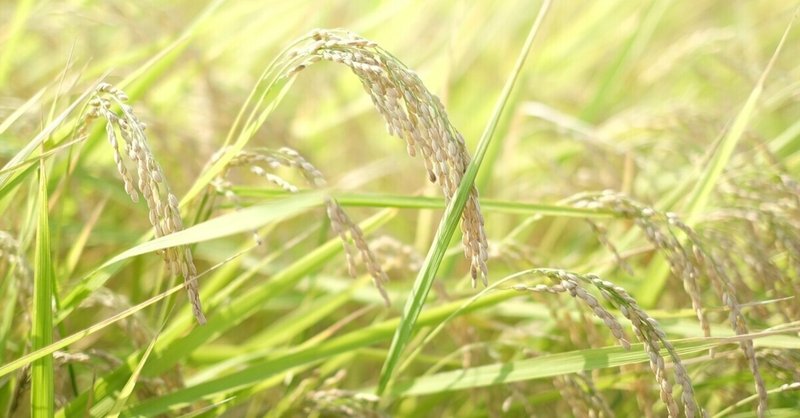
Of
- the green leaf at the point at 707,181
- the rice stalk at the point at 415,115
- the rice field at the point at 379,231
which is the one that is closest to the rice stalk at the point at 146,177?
the rice field at the point at 379,231

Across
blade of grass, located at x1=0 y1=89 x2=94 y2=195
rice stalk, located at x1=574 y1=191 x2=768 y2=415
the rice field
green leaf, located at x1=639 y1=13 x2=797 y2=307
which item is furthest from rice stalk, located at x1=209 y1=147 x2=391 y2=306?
green leaf, located at x1=639 y1=13 x2=797 y2=307

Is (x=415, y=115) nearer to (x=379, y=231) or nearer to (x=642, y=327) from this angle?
(x=642, y=327)

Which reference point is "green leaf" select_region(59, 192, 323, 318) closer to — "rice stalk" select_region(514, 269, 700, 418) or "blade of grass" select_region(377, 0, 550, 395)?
"blade of grass" select_region(377, 0, 550, 395)

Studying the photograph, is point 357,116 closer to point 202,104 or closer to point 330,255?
point 202,104

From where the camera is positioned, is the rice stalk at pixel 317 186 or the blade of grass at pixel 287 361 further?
the blade of grass at pixel 287 361

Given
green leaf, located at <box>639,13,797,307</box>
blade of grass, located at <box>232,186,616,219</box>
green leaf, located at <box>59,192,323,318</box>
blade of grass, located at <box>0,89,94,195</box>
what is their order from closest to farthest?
green leaf, located at <box>59,192,323,318</box>, blade of grass, located at <box>0,89,94,195</box>, blade of grass, located at <box>232,186,616,219</box>, green leaf, located at <box>639,13,797,307</box>

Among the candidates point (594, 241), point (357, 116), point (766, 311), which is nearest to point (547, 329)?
point (766, 311)

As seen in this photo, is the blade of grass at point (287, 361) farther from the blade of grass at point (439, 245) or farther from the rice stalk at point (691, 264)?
the rice stalk at point (691, 264)
